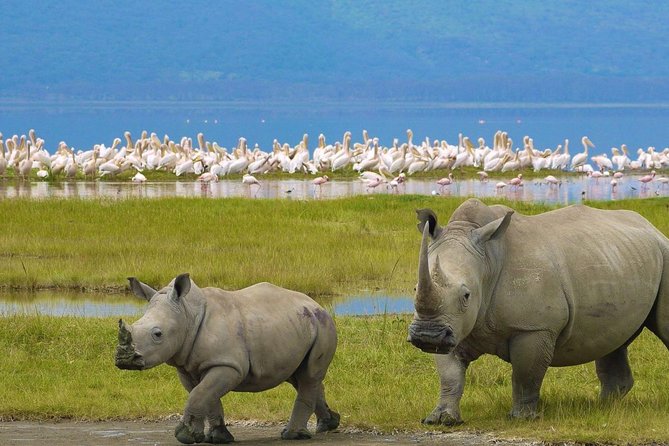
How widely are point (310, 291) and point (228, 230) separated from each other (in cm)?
525

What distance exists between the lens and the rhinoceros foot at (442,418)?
8742mm

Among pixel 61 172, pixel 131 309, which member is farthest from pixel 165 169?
pixel 131 309

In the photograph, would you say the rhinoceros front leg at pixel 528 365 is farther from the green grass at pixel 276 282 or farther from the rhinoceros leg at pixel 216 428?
the rhinoceros leg at pixel 216 428

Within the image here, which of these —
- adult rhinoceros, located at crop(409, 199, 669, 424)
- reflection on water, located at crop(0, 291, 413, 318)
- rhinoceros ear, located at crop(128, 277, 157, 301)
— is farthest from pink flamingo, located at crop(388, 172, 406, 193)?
rhinoceros ear, located at crop(128, 277, 157, 301)

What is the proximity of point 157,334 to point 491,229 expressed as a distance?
2080 millimetres

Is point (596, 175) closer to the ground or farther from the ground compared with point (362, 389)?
farther from the ground

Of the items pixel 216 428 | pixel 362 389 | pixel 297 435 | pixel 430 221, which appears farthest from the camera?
pixel 362 389

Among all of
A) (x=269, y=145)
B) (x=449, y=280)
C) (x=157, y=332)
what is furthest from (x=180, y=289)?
(x=269, y=145)

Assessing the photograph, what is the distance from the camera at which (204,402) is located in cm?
784

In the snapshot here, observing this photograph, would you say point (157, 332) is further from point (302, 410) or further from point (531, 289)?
point (531, 289)

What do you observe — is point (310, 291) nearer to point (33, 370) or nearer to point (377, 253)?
point (377, 253)

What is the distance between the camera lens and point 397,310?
15.6 meters

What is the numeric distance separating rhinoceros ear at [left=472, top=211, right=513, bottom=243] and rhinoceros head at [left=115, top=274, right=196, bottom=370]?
1736 millimetres

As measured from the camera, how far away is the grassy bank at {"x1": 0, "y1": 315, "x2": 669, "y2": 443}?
8.75m
